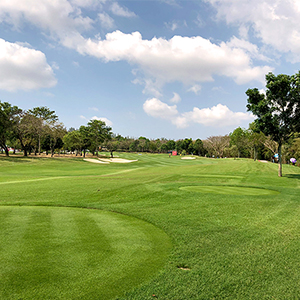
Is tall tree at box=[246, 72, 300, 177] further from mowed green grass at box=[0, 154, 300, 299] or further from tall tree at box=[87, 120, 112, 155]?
tall tree at box=[87, 120, 112, 155]

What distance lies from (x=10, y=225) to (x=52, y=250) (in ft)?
7.66

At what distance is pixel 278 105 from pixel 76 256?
63.5 ft

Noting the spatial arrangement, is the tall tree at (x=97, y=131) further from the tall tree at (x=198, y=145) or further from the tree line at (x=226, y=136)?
the tall tree at (x=198, y=145)

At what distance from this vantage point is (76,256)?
405 cm

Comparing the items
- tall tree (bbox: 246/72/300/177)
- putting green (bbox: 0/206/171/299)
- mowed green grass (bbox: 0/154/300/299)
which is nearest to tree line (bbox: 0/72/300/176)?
tall tree (bbox: 246/72/300/177)

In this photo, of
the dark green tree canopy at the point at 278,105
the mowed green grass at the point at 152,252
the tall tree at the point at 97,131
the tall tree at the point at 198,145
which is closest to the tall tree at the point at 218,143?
the tall tree at the point at 198,145

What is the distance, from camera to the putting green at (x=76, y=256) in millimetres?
3141

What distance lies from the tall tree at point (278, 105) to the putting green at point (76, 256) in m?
15.6

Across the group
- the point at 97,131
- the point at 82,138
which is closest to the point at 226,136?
the point at 97,131

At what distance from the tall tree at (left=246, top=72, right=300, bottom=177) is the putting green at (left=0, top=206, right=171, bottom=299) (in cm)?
1564

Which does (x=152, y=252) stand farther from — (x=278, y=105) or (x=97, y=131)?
(x=97, y=131)

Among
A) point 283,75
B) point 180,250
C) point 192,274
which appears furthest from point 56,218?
point 283,75

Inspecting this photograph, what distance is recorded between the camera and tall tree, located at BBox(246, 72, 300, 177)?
56.6 feet

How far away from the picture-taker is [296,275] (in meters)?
3.74
